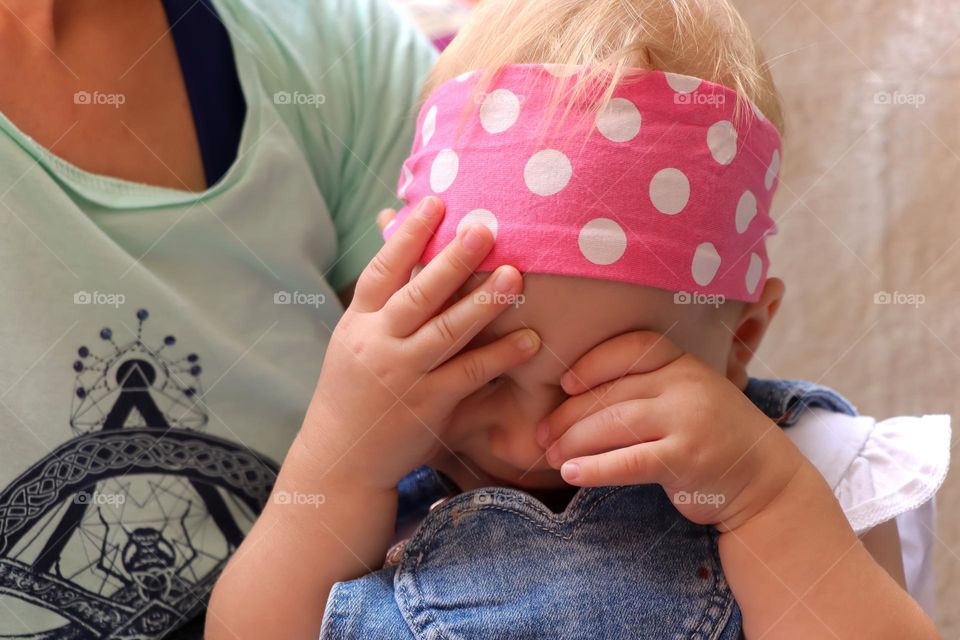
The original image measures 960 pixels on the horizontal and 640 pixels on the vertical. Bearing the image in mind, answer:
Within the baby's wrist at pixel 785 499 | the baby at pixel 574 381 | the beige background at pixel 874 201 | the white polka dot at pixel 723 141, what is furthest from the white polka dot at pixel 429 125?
the beige background at pixel 874 201

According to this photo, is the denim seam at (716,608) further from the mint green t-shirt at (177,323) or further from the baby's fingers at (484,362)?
the mint green t-shirt at (177,323)

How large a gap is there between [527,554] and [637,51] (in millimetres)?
399

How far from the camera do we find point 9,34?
0.79m

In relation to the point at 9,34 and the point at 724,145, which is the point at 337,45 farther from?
the point at 724,145

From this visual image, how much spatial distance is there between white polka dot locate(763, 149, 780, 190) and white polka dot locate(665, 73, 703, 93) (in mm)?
113

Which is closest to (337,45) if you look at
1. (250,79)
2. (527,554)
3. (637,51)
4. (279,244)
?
(250,79)

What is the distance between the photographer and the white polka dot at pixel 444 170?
674 millimetres

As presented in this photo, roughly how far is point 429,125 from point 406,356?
0.63ft

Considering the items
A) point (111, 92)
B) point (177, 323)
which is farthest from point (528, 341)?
point (111, 92)

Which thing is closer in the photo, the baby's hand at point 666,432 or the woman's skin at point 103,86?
the baby's hand at point 666,432

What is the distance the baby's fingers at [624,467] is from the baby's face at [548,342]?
0.06m

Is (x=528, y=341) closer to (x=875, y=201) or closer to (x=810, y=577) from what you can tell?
(x=810, y=577)

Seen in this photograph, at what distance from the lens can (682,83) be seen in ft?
2.13

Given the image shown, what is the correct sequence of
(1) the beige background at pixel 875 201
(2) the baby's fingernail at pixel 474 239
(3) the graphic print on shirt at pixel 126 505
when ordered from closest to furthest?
(2) the baby's fingernail at pixel 474 239 → (3) the graphic print on shirt at pixel 126 505 → (1) the beige background at pixel 875 201
